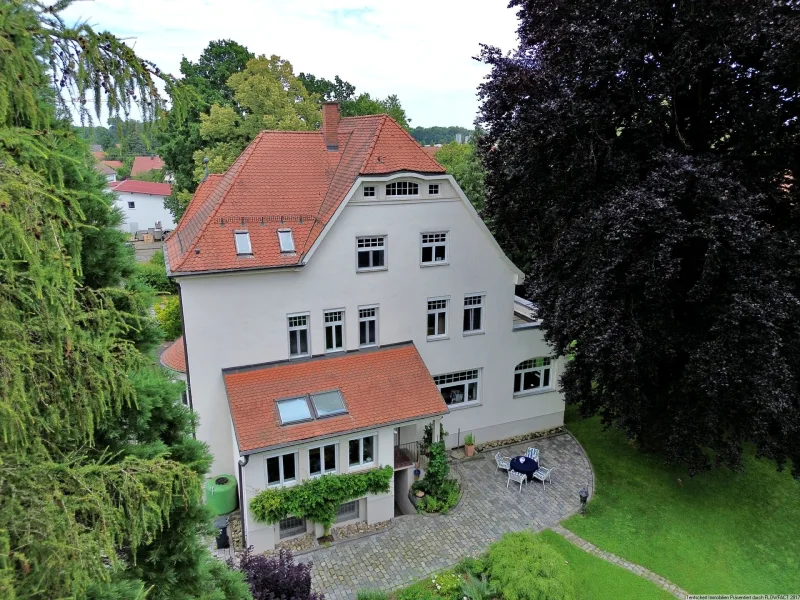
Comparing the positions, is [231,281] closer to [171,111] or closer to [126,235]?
[126,235]

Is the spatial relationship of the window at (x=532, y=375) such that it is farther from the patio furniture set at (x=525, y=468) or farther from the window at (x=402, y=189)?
the window at (x=402, y=189)

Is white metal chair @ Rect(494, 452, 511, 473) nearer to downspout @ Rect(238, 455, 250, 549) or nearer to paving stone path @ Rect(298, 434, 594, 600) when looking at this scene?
paving stone path @ Rect(298, 434, 594, 600)

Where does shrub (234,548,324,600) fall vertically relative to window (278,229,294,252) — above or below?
below

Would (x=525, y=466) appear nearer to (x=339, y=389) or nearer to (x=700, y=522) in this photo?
(x=700, y=522)

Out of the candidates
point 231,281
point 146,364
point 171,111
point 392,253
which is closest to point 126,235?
point 146,364

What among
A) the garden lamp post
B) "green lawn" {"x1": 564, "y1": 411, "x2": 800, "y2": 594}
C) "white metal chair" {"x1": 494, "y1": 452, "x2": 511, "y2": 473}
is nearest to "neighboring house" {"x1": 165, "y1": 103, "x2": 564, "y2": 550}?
"white metal chair" {"x1": 494, "y1": 452, "x2": 511, "y2": 473}

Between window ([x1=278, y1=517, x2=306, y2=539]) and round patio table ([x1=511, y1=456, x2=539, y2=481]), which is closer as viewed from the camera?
window ([x1=278, y1=517, x2=306, y2=539])
